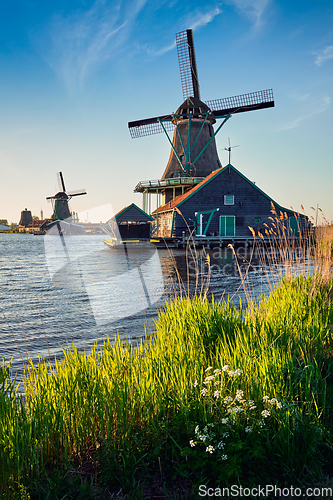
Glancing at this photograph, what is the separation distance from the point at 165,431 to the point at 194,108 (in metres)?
34.9

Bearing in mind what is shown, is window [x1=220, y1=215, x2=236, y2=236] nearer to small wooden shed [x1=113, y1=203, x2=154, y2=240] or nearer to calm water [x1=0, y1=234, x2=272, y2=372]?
small wooden shed [x1=113, y1=203, x2=154, y2=240]

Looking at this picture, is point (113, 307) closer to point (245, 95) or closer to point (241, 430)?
point (241, 430)

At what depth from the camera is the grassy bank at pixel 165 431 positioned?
1.87 meters

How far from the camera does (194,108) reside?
33281 millimetres

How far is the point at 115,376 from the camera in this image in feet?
8.40

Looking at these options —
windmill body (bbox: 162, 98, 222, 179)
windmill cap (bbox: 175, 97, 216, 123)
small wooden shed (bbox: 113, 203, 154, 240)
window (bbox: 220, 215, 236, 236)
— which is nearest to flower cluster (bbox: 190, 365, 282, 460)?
window (bbox: 220, 215, 236, 236)

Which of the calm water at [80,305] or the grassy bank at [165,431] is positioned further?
the calm water at [80,305]

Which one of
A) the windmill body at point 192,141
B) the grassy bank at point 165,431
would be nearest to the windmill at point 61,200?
the windmill body at point 192,141

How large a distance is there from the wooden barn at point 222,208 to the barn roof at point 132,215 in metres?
2.62

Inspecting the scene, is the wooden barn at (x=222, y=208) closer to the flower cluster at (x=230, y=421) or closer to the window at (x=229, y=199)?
the window at (x=229, y=199)

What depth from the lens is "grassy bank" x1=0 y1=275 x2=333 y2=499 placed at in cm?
187

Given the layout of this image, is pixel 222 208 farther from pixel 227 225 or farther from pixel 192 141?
pixel 192 141

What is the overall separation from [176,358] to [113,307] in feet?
20.0

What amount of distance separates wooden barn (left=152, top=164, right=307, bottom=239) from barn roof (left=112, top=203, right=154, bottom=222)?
262 cm
